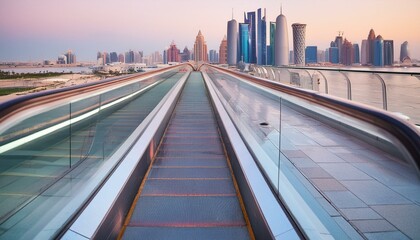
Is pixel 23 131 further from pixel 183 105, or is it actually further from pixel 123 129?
pixel 183 105

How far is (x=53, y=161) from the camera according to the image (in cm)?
267

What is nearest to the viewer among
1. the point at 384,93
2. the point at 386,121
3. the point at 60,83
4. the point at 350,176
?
the point at 386,121

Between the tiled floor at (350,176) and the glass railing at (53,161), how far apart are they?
5.14 ft

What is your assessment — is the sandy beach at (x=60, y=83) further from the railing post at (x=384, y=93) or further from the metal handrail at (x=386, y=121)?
the railing post at (x=384, y=93)

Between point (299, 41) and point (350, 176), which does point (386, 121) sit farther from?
point (299, 41)

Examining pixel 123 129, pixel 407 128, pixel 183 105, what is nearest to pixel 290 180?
pixel 407 128

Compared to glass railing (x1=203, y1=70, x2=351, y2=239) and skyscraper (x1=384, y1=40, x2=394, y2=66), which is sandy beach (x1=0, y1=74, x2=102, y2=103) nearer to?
glass railing (x1=203, y1=70, x2=351, y2=239)

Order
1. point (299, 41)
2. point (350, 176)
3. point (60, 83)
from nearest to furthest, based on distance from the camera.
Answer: point (350, 176) → point (60, 83) → point (299, 41)

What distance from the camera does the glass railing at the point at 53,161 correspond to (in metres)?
1.99

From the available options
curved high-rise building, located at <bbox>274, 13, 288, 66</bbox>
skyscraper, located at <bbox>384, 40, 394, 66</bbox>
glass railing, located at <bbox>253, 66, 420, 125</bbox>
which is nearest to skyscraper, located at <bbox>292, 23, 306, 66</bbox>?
curved high-rise building, located at <bbox>274, 13, 288, 66</bbox>

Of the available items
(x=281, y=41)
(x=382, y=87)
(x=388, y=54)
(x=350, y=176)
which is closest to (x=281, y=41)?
(x=281, y=41)

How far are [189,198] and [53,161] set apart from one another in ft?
3.67

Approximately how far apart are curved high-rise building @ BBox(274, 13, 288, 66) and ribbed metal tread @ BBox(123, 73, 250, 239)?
88.0 m

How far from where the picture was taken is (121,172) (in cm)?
298
